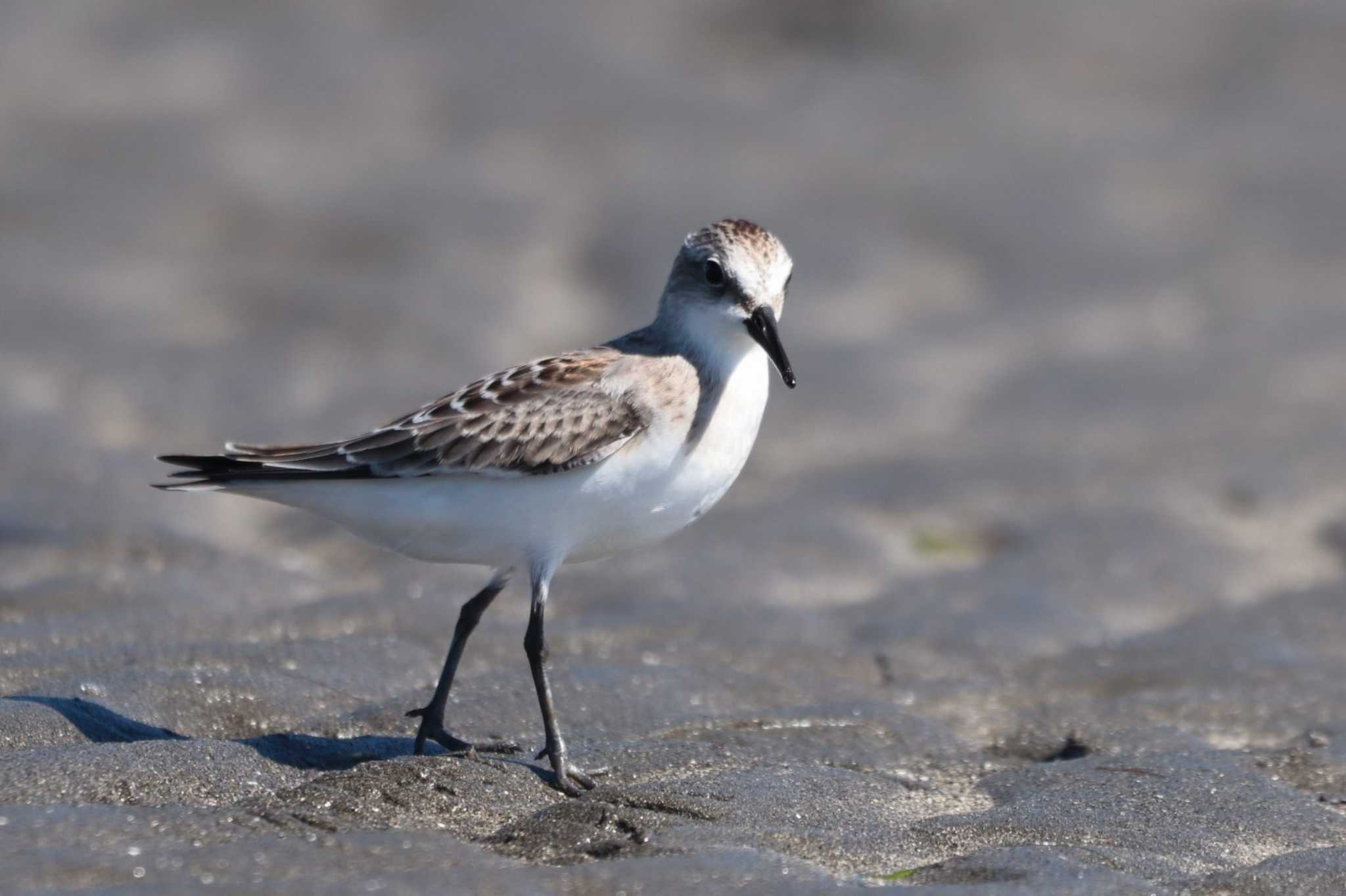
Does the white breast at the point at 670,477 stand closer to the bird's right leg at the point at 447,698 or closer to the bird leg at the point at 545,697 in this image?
the bird leg at the point at 545,697

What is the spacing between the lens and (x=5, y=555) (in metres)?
8.51

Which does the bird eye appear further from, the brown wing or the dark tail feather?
the dark tail feather

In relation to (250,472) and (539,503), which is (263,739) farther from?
(539,503)

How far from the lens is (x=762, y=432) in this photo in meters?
11.0

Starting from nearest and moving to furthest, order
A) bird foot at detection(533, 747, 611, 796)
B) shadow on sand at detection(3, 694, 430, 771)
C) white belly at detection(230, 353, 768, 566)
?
bird foot at detection(533, 747, 611, 796), shadow on sand at detection(3, 694, 430, 771), white belly at detection(230, 353, 768, 566)

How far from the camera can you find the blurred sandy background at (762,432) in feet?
18.2

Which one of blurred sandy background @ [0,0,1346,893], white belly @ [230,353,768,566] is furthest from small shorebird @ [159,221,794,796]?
blurred sandy background @ [0,0,1346,893]

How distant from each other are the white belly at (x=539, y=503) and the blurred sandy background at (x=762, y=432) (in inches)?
29.4

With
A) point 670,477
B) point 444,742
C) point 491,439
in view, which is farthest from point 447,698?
point 670,477

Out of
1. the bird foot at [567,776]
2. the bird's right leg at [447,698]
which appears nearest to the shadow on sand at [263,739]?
the bird's right leg at [447,698]

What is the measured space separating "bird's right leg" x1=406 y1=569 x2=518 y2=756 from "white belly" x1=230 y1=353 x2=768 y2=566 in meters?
0.21

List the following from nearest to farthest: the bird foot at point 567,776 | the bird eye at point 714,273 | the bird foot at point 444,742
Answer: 1. the bird foot at point 567,776
2. the bird foot at point 444,742
3. the bird eye at point 714,273

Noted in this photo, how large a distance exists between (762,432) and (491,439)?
16.3 ft

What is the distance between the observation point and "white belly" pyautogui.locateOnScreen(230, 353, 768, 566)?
6.10m
